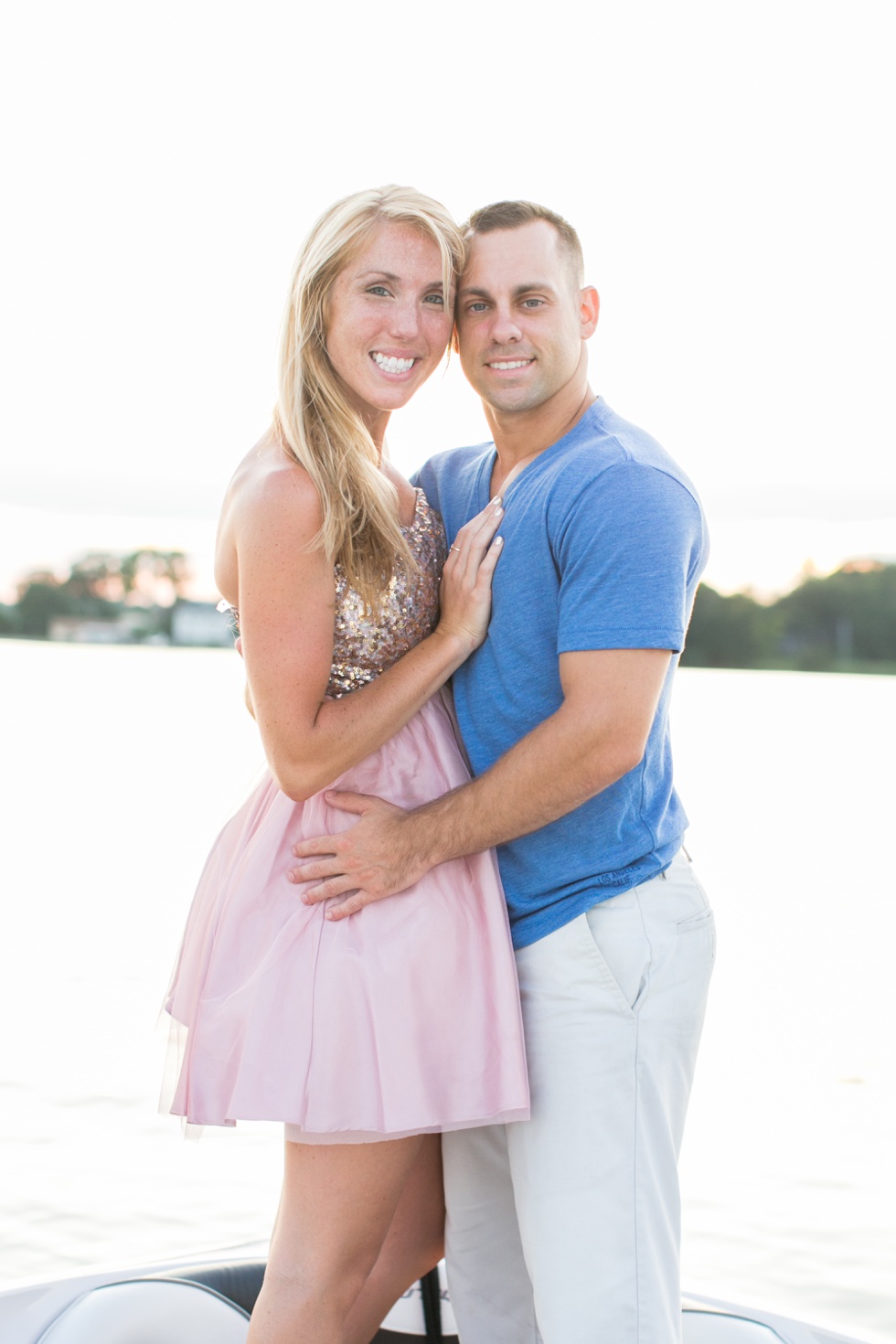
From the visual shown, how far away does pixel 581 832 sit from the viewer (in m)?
1.87

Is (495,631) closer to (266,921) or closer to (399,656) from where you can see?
(399,656)

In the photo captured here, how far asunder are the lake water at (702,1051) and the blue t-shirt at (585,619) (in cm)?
51

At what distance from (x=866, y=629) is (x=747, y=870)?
114ft

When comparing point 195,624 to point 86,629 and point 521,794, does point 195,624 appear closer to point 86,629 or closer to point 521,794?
point 86,629

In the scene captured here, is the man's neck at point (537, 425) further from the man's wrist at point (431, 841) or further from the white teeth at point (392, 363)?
the man's wrist at point (431, 841)

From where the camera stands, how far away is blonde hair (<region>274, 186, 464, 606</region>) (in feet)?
6.13

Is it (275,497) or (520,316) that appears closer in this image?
(275,497)


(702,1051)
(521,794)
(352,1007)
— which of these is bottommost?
(702,1051)

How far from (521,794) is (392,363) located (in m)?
0.72

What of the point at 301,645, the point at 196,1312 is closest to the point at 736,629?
the point at 196,1312

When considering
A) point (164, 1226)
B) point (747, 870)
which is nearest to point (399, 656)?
point (164, 1226)

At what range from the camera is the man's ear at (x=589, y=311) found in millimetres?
2176

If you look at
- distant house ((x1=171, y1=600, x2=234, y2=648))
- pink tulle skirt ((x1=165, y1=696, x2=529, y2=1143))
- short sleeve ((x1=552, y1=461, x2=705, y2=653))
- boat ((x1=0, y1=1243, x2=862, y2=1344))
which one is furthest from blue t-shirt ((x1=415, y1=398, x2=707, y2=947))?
distant house ((x1=171, y1=600, x2=234, y2=648))

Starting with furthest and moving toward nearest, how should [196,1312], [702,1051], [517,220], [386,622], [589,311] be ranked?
[702,1051] → [196,1312] → [589,311] → [517,220] → [386,622]
